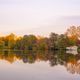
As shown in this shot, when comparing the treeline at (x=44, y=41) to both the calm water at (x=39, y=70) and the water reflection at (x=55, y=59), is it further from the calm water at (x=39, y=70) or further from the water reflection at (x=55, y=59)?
the calm water at (x=39, y=70)

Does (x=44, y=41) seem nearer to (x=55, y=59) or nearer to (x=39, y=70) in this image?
(x=55, y=59)

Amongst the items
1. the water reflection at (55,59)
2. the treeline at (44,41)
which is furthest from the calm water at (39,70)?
the treeline at (44,41)

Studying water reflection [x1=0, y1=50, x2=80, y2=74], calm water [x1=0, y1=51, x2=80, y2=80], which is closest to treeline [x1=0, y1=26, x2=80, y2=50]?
water reflection [x1=0, y1=50, x2=80, y2=74]

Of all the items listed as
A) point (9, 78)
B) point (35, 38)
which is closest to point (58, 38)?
point (35, 38)

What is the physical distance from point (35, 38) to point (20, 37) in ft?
9.45

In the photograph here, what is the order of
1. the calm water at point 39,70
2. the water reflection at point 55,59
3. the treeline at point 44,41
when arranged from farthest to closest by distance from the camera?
the treeline at point 44,41
the water reflection at point 55,59
the calm water at point 39,70

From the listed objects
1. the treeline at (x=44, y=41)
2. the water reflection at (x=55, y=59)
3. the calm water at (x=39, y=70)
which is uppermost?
the treeline at (x=44, y=41)

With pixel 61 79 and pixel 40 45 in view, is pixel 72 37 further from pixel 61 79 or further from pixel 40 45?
Result: pixel 61 79

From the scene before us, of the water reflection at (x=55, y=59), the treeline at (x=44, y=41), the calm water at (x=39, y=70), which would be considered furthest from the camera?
the treeline at (x=44, y=41)

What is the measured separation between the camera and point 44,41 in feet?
163

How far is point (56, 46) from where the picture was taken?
154ft

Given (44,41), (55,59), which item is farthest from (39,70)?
(44,41)

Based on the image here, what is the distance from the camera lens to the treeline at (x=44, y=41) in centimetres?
4712

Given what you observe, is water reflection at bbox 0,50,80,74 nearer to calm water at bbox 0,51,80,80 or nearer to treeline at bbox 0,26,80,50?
calm water at bbox 0,51,80,80
